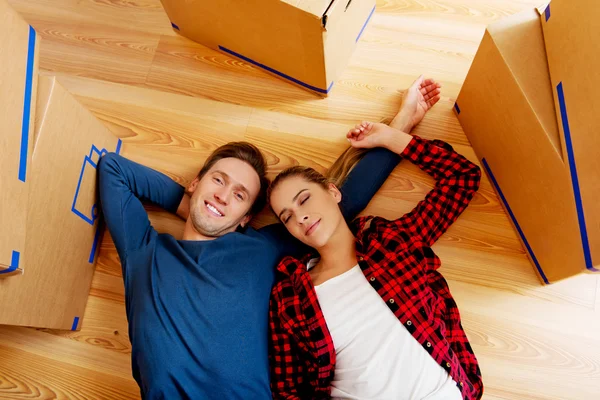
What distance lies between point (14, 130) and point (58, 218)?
0.80 ft

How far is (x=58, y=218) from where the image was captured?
0.98m

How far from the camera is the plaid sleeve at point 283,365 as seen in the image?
0.96 meters

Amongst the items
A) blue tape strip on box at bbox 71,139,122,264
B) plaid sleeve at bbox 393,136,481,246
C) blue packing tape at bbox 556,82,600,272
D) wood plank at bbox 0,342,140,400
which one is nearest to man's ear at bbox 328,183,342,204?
plaid sleeve at bbox 393,136,481,246

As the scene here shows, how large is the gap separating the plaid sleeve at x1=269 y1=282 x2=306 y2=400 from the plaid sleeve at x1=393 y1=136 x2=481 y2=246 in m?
0.38

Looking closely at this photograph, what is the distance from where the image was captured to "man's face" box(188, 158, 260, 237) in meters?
1.01

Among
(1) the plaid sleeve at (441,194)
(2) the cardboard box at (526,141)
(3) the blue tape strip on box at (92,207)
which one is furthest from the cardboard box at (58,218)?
(2) the cardboard box at (526,141)

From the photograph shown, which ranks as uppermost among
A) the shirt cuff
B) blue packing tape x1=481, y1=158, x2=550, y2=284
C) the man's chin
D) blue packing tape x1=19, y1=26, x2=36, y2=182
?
blue packing tape x1=19, y1=26, x2=36, y2=182

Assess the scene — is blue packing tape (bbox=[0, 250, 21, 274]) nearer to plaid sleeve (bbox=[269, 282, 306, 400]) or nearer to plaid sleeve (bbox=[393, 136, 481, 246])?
plaid sleeve (bbox=[269, 282, 306, 400])

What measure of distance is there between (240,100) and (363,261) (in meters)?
0.66

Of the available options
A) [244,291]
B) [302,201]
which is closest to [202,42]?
[302,201]

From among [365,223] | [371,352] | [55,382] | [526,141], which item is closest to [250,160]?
[365,223]

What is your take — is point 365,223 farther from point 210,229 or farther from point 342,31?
point 342,31

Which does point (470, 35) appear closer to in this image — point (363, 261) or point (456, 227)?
point (456, 227)

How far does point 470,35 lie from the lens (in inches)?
50.2
